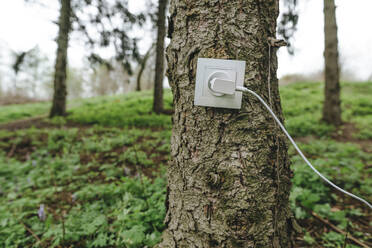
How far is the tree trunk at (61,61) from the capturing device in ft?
18.5

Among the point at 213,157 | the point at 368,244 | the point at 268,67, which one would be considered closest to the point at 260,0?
the point at 268,67

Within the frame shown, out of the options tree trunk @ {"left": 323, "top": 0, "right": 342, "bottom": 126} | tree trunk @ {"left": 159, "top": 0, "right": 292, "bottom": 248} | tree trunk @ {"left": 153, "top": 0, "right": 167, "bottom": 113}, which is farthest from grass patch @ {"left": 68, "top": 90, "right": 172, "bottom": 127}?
tree trunk @ {"left": 323, "top": 0, "right": 342, "bottom": 126}

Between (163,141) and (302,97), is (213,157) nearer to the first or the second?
(163,141)

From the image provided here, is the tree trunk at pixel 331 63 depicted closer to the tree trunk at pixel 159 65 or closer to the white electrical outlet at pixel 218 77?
the tree trunk at pixel 159 65

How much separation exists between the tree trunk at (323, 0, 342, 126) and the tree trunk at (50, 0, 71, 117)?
24.4ft

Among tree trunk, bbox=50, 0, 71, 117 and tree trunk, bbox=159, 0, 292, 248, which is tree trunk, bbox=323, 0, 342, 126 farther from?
tree trunk, bbox=50, 0, 71, 117

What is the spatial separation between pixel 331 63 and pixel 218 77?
6032 mm

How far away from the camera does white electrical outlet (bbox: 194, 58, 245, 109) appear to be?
75cm

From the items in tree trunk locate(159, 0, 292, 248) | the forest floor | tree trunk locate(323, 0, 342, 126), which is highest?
tree trunk locate(323, 0, 342, 126)

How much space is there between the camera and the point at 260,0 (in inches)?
31.9

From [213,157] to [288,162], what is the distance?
1.40 feet

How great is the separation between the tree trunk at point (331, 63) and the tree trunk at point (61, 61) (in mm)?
7430

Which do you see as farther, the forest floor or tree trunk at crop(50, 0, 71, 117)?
tree trunk at crop(50, 0, 71, 117)

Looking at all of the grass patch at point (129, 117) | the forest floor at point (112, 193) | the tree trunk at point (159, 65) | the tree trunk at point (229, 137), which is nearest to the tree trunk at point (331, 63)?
the forest floor at point (112, 193)
